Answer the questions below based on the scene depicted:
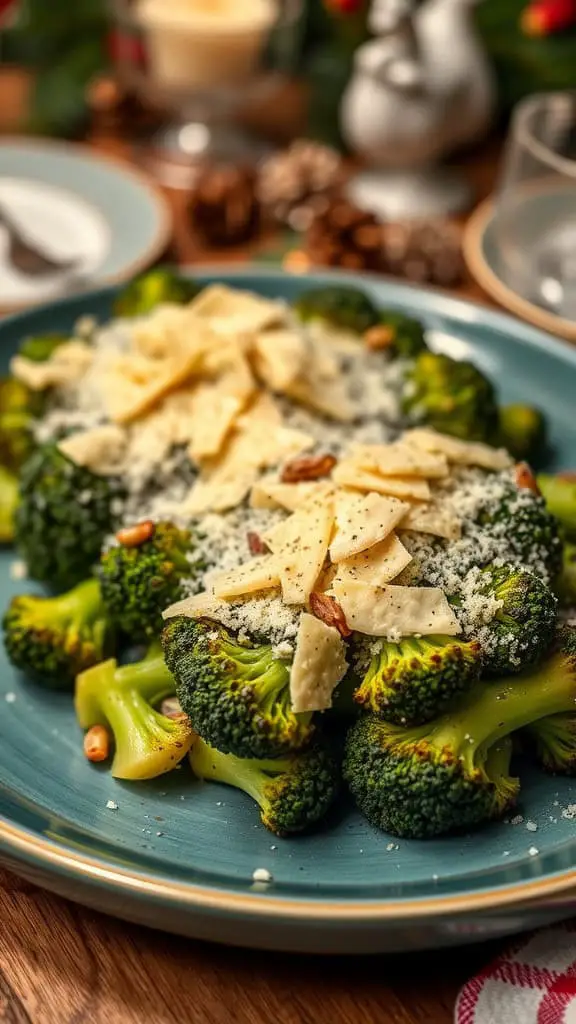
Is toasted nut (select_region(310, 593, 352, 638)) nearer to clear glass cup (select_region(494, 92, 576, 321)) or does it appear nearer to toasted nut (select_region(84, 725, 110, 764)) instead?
toasted nut (select_region(84, 725, 110, 764))

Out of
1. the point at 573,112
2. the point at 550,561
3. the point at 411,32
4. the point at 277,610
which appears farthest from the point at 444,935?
the point at 411,32

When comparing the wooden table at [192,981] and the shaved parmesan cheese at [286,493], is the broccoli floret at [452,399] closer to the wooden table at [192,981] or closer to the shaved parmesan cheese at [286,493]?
the shaved parmesan cheese at [286,493]

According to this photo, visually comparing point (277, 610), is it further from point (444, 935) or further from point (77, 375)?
point (77, 375)

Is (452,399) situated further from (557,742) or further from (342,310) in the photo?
(557,742)

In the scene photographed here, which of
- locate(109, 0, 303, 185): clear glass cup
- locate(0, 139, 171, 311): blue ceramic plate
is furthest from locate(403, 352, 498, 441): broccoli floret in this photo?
locate(109, 0, 303, 185): clear glass cup

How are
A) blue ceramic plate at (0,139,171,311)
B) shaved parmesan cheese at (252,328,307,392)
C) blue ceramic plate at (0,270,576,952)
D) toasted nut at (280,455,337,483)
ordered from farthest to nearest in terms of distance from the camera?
blue ceramic plate at (0,139,171,311) → shaved parmesan cheese at (252,328,307,392) → toasted nut at (280,455,337,483) → blue ceramic plate at (0,270,576,952)

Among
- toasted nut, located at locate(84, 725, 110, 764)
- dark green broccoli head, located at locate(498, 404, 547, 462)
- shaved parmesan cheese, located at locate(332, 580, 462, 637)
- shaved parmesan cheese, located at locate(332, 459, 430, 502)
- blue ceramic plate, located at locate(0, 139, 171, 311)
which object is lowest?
toasted nut, located at locate(84, 725, 110, 764)

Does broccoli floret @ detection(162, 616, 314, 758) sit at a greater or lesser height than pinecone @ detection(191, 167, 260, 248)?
greater

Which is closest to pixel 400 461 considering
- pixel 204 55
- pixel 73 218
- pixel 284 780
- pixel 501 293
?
pixel 284 780
